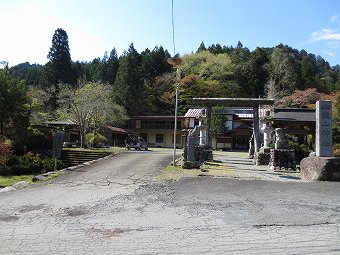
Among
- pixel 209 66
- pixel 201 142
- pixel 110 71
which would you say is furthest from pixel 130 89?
pixel 201 142

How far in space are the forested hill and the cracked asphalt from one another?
3934cm

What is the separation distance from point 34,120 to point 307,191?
91.6 feet

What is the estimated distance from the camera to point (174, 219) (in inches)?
238

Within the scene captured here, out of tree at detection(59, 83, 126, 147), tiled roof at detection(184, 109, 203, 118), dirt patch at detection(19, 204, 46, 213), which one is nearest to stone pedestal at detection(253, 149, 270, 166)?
dirt patch at detection(19, 204, 46, 213)

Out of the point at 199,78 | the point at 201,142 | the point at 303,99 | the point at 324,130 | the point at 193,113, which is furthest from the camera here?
the point at 199,78

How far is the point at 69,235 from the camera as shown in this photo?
528cm

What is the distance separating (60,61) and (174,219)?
47805 millimetres

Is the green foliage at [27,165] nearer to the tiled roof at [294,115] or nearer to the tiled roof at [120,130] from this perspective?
the tiled roof at [294,115]

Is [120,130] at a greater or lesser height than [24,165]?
greater

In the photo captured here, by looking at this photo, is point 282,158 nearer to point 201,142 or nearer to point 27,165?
point 201,142

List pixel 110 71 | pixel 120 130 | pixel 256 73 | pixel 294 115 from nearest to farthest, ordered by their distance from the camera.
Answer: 1. pixel 294 115
2. pixel 120 130
3. pixel 256 73
4. pixel 110 71

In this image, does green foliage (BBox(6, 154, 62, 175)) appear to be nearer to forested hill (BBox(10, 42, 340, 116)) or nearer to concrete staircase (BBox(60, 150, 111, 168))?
concrete staircase (BBox(60, 150, 111, 168))

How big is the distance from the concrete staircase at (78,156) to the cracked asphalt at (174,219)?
44.8ft

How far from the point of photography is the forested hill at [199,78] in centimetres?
4916
